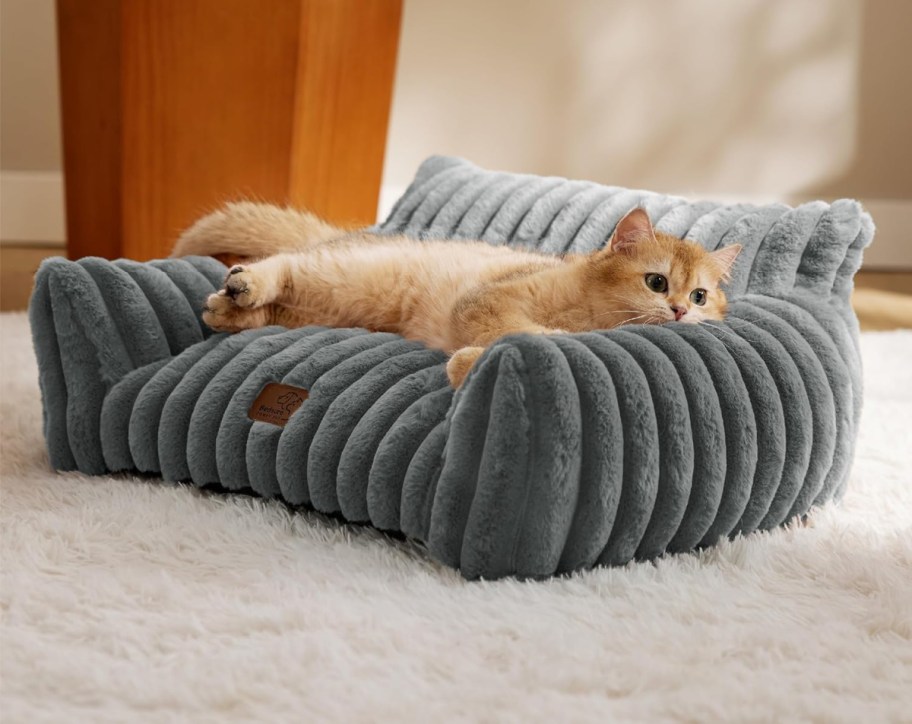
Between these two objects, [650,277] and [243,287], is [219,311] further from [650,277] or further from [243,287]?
[650,277]

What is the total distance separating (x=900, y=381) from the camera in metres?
2.74

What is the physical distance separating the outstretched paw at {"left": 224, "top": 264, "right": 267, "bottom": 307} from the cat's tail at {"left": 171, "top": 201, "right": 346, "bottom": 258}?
0.33m

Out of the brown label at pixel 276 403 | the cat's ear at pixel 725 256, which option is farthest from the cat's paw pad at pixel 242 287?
the cat's ear at pixel 725 256

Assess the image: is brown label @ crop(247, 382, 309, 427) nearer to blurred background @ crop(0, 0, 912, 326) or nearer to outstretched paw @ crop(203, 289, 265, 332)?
outstretched paw @ crop(203, 289, 265, 332)

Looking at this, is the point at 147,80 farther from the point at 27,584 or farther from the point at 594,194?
the point at 27,584

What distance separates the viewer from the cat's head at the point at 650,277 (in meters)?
1.54

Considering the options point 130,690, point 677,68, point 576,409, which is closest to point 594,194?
point 576,409

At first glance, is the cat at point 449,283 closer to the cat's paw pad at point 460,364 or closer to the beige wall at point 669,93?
the cat's paw pad at point 460,364

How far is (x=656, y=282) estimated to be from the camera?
1.55 metres

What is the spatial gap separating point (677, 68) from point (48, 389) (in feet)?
10.7

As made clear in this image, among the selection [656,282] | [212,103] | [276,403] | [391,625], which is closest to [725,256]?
[656,282]

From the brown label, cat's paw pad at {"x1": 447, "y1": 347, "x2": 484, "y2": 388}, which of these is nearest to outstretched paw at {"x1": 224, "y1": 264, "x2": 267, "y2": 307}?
the brown label

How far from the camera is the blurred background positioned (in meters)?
4.04

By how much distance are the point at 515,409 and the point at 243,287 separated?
66 centimetres
